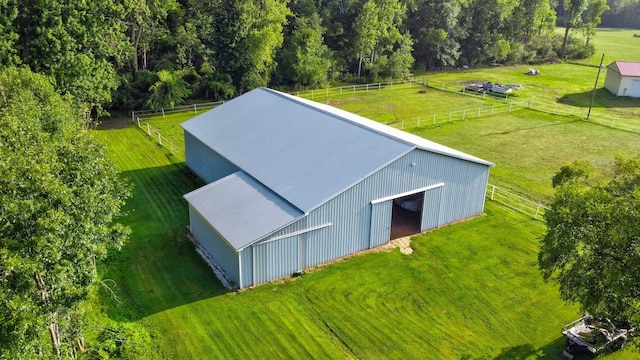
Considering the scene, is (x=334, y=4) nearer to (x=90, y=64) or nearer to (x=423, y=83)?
(x=423, y=83)

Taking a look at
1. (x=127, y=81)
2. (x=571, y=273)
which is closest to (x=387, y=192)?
(x=571, y=273)

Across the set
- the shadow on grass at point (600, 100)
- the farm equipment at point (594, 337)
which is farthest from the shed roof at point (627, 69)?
the farm equipment at point (594, 337)

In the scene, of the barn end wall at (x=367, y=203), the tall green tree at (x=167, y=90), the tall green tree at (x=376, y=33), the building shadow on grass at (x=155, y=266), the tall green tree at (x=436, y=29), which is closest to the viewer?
the building shadow on grass at (x=155, y=266)

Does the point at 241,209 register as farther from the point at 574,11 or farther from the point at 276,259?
the point at 574,11

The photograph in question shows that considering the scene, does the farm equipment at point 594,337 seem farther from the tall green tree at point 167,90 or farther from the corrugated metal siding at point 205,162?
the tall green tree at point 167,90

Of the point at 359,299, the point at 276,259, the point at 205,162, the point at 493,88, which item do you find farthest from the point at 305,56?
the point at 359,299
